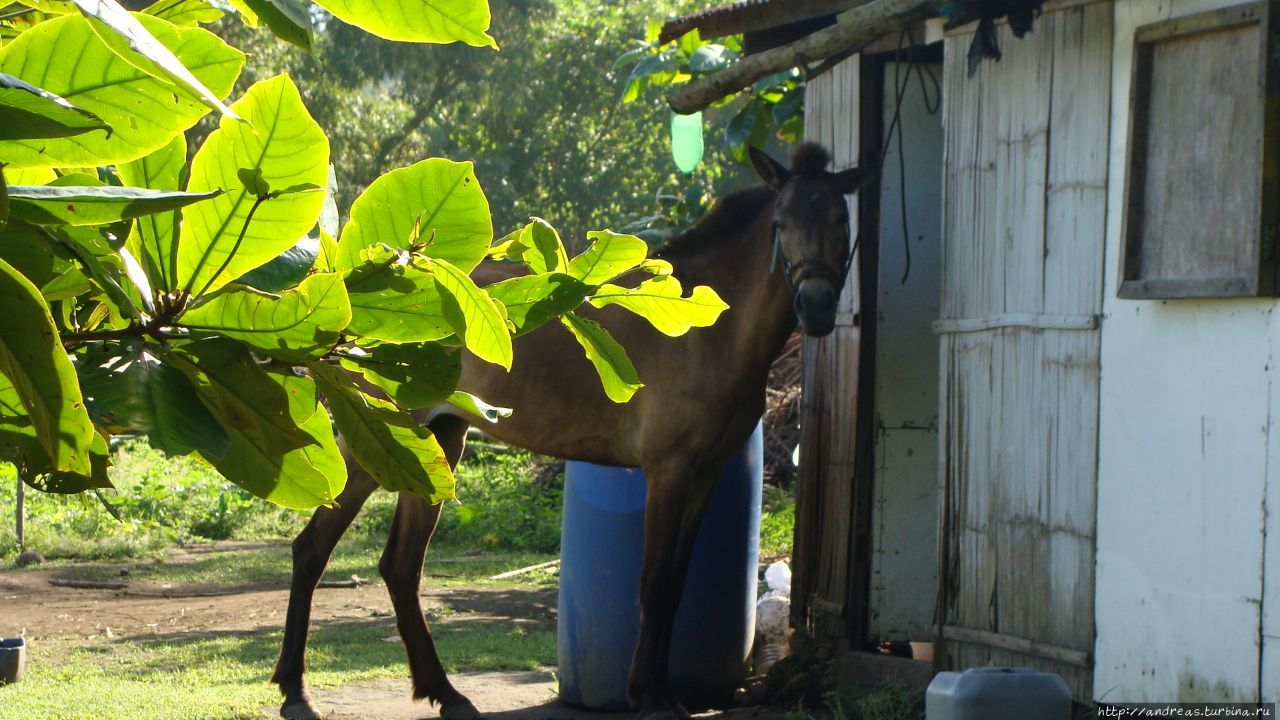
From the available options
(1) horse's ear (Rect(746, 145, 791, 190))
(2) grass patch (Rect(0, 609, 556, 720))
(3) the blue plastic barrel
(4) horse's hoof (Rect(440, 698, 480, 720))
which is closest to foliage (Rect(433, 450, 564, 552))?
(2) grass patch (Rect(0, 609, 556, 720))

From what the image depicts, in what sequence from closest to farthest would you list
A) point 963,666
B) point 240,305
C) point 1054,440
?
point 240,305 → point 1054,440 → point 963,666

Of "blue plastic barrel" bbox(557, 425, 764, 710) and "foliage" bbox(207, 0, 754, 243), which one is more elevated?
"foliage" bbox(207, 0, 754, 243)

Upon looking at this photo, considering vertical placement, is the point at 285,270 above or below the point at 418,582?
above

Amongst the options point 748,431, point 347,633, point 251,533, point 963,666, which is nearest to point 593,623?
point 748,431

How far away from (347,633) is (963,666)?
11.7 feet

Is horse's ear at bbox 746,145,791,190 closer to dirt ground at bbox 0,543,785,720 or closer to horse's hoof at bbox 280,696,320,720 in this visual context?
dirt ground at bbox 0,543,785,720

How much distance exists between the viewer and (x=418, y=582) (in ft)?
18.7

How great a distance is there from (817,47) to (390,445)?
4.61m

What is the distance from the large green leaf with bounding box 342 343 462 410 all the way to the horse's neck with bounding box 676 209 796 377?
14.5 feet

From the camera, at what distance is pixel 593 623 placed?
5570 mm

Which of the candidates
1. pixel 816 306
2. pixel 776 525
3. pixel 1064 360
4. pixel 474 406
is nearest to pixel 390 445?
pixel 474 406

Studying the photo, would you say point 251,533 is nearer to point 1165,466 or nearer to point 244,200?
point 1165,466

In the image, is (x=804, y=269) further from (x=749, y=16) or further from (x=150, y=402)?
(x=150, y=402)

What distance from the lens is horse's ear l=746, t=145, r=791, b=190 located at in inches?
203
